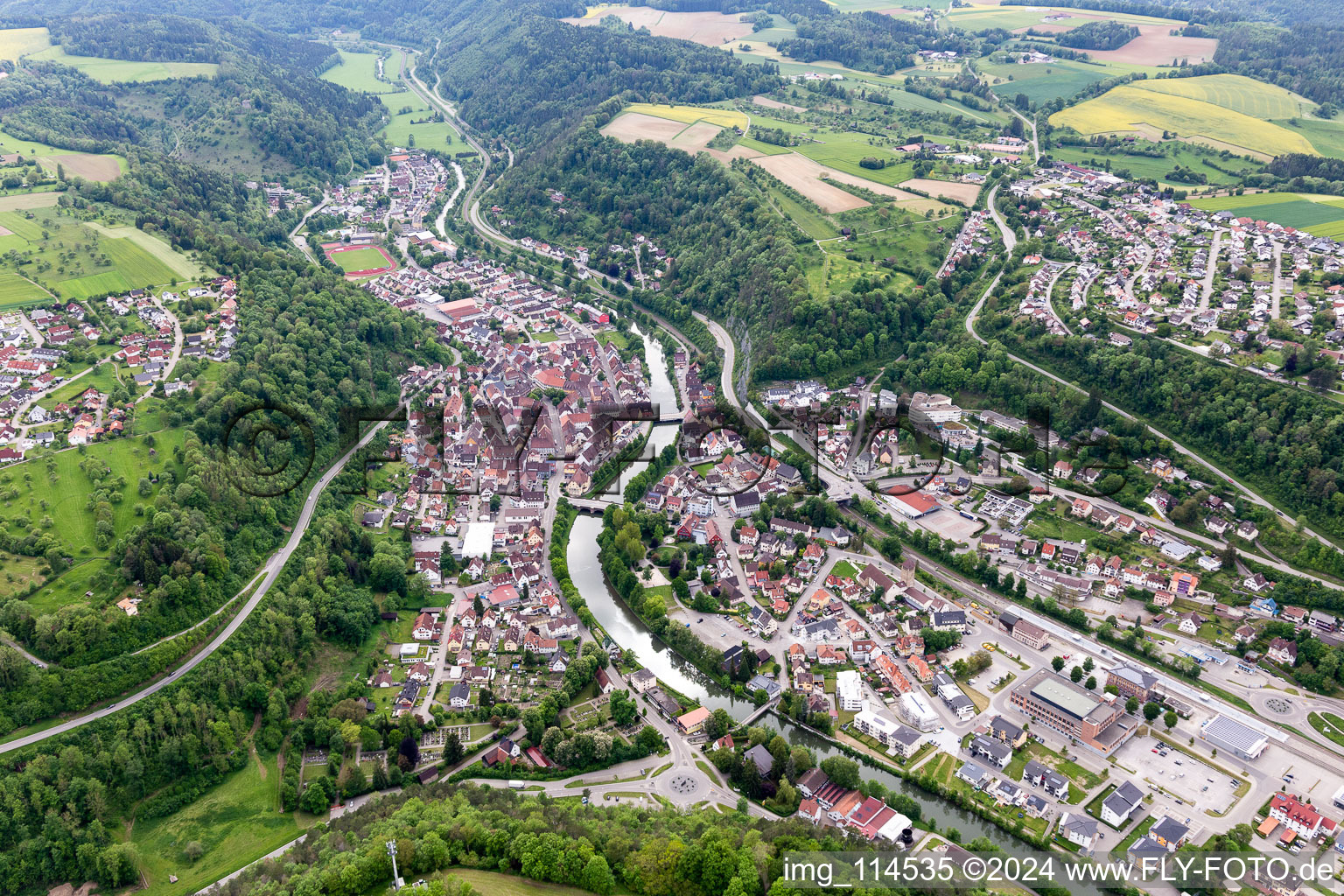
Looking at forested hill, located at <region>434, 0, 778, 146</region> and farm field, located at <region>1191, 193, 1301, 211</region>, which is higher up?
forested hill, located at <region>434, 0, 778, 146</region>

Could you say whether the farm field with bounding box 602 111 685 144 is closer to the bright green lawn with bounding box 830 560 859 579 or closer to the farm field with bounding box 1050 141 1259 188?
the farm field with bounding box 1050 141 1259 188

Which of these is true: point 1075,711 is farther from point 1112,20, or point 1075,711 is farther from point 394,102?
point 1112,20

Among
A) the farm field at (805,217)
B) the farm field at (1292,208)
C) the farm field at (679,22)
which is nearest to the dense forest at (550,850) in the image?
the farm field at (805,217)

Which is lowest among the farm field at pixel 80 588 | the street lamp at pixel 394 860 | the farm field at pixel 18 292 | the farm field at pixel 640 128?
the street lamp at pixel 394 860

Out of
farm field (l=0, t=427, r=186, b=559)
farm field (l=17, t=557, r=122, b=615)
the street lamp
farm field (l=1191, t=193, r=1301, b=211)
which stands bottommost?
the street lamp

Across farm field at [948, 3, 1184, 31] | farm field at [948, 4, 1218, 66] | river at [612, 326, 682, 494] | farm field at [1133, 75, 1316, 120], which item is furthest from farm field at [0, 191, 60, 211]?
farm field at [948, 3, 1184, 31]

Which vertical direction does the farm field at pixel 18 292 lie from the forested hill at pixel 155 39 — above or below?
→ below

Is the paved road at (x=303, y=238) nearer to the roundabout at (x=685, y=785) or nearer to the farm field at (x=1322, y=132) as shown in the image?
the roundabout at (x=685, y=785)
